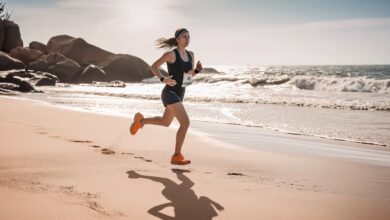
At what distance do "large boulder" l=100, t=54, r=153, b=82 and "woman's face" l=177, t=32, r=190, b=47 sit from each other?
41742 millimetres

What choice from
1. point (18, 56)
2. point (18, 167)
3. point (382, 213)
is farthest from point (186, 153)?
point (18, 56)

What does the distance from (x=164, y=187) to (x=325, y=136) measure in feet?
18.9

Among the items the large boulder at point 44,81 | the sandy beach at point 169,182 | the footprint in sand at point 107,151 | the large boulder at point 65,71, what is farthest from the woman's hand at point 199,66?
the large boulder at point 65,71

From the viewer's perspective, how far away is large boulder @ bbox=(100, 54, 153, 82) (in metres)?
47.0

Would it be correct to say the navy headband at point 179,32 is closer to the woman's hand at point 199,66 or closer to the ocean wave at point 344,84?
the woman's hand at point 199,66

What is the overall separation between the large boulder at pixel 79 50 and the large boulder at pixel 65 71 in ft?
30.1

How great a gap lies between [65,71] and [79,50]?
38.0ft

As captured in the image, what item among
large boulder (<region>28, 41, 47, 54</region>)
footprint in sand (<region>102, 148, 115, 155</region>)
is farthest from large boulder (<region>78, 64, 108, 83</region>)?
footprint in sand (<region>102, 148, 115, 155</region>)

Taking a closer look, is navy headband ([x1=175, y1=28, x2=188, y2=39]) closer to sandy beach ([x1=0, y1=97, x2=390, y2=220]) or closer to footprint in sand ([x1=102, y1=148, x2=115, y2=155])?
sandy beach ([x1=0, y1=97, x2=390, y2=220])

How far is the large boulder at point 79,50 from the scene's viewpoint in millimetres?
51103

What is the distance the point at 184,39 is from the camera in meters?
5.31

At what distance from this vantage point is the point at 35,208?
106 inches

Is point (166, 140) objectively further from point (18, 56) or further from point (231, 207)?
point (18, 56)

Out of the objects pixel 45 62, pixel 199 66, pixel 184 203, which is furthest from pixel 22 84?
pixel 45 62
